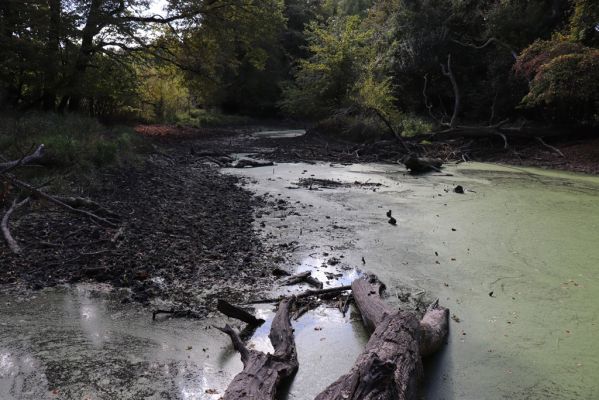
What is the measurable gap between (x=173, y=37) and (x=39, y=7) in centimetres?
551

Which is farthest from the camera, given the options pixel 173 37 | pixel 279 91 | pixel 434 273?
pixel 279 91

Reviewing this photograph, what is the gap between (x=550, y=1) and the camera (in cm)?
1677

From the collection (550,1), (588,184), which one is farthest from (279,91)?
(588,184)

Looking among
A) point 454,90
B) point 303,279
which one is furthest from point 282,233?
point 454,90

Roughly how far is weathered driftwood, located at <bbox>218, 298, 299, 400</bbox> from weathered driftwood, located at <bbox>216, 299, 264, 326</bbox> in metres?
0.20

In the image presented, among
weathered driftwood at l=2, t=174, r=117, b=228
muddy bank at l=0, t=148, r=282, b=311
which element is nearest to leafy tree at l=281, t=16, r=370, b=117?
muddy bank at l=0, t=148, r=282, b=311

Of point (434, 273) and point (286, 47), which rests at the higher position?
point (286, 47)

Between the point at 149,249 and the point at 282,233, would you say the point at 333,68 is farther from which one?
the point at 149,249

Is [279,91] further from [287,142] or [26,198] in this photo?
[26,198]

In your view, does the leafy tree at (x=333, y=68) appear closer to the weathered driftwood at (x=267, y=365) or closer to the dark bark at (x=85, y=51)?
the dark bark at (x=85, y=51)

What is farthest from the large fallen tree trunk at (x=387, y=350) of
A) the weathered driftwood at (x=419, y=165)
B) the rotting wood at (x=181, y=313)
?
the weathered driftwood at (x=419, y=165)

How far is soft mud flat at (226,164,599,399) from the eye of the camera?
3289 millimetres

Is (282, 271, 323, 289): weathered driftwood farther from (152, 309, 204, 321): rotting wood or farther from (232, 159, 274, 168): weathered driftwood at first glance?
(232, 159, 274, 168): weathered driftwood

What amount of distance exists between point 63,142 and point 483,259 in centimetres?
699
